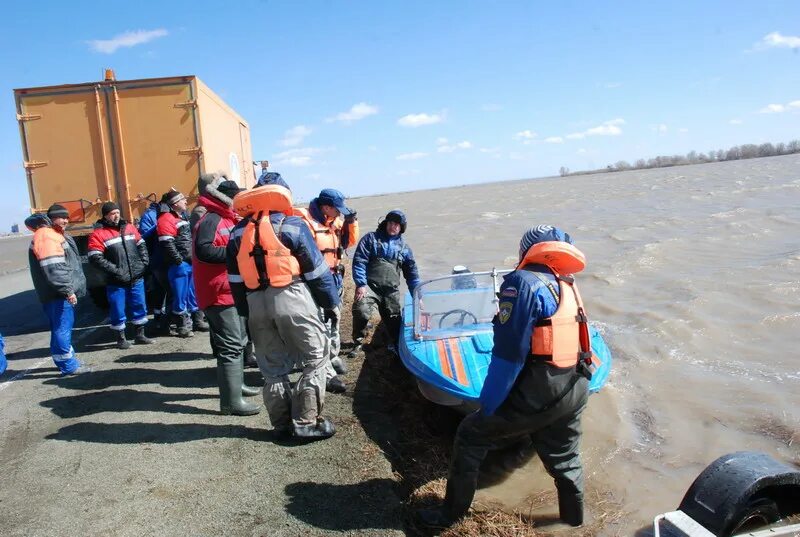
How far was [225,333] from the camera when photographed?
468 cm

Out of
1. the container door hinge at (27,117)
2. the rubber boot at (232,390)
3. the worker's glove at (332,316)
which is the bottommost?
the rubber boot at (232,390)

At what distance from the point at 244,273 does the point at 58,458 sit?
6.63ft

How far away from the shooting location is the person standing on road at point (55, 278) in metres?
5.69

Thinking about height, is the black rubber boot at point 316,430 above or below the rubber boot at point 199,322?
below

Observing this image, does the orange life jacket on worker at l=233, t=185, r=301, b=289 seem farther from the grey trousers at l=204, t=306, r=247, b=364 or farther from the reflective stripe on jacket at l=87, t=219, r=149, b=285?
the reflective stripe on jacket at l=87, t=219, r=149, b=285

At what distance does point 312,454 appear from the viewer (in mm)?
4078

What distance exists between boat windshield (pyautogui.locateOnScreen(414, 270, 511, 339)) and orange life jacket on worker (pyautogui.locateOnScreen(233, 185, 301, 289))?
75.3 inches

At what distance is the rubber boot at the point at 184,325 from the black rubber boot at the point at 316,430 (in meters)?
3.82

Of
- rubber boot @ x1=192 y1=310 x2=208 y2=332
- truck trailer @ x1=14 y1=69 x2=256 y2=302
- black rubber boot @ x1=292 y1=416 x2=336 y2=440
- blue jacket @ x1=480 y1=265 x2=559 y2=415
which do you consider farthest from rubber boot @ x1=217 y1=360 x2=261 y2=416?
truck trailer @ x1=14 y1=69 x2=256 y2=302

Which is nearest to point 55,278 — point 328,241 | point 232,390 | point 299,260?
point 232,390

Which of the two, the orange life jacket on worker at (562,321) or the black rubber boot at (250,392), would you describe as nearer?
the orange life jacket on worker at (562,321)

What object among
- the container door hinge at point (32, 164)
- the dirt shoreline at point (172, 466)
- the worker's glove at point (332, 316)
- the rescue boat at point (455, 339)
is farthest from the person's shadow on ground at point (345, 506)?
the container door hinge at point (32, 164)

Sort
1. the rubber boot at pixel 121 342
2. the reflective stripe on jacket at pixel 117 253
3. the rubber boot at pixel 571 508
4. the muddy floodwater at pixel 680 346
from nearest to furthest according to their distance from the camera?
1. the rubber boot at pixel 571 508
2. the muddy floodwater at pixel 680 346
3. the reflective stripe on jacket at pixel 117 253
4. the rubber boot at pixel 121 342

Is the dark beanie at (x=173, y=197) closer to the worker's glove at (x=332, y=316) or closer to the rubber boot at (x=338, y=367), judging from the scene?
the worker's glove at (x=332, y=316)
